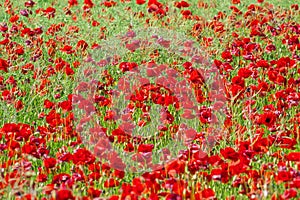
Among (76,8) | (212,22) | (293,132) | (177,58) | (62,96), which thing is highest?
(76,8)

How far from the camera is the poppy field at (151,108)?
2.88 metres

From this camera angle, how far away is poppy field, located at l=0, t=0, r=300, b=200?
2.88 m

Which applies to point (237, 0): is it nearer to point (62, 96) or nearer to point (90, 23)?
point (90, 23)

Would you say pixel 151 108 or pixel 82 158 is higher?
pixel 151 108

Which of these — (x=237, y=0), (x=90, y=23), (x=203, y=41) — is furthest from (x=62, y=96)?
(x=237, y=0)

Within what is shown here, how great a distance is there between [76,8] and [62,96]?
2935mm

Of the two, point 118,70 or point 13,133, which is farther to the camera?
point 118,70

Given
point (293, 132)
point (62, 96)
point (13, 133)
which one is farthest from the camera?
point (62, 96)

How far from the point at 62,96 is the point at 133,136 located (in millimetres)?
925

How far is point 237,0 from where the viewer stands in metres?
6.59

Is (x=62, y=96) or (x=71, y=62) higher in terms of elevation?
(x=71, y=62)

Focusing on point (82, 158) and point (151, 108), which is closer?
point (82, 158)

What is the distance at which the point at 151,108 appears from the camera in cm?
418

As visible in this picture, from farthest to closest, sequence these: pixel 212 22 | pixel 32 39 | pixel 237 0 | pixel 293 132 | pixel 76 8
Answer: pixel 76 8
pixel 237 0
pixel 212 22
pixel 32 39
pixel 293 132
